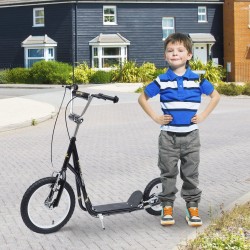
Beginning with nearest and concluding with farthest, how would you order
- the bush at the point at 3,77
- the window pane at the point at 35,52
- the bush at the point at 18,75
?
1. the bush at the point at 18,75
2. the bush at the point at 3,77
3. the window pane at the point at 35,52

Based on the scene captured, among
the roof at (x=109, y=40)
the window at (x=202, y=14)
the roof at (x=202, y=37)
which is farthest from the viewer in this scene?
the window at (x=202, y=14)

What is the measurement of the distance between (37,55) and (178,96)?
43.8 m

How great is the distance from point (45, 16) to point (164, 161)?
44.4 meters

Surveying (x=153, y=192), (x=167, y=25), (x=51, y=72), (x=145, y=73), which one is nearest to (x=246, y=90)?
(x=145, y=73)

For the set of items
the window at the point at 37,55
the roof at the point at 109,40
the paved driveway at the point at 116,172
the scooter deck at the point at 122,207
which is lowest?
the paved driveway at the point at 116,172

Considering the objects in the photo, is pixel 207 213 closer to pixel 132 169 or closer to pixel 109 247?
pixel 109 247

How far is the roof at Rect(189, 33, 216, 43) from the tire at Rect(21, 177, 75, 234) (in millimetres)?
44062

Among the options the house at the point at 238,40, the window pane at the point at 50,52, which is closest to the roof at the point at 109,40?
the window pane at the point at 50,52

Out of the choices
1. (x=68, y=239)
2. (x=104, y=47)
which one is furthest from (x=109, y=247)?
(x=104, y=47)

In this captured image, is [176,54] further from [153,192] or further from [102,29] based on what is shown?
[102,29]

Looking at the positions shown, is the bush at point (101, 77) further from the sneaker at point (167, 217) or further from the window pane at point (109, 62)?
the sneaker at point (167, 217)

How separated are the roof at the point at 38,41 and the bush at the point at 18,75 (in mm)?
3089

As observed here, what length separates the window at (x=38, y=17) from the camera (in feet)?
165

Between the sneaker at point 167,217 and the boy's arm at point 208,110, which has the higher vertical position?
the boy's arm at point 208,110
